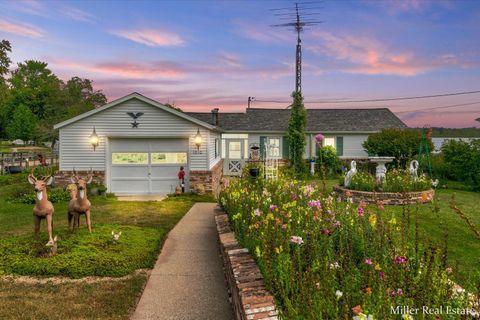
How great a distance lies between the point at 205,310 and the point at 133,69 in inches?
790

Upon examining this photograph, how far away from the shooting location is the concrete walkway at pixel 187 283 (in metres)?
4.69

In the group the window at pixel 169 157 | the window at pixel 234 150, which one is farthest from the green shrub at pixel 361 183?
the window at pixel 234 150

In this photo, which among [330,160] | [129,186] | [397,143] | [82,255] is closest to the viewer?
[82,255]

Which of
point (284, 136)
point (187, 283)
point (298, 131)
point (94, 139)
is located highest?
point (298, 131)

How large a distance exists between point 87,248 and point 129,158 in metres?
9.29

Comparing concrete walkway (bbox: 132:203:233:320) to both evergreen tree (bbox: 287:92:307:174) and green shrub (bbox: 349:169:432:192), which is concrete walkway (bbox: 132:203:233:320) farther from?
evergreen tree (bbox: 287:92:307:174)

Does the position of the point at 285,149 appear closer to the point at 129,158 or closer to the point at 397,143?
the point at 397,143

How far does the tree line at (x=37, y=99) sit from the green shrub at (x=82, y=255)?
33179 millimetres

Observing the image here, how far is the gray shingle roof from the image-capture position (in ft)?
85.4

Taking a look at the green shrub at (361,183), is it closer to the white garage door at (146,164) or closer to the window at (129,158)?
the white garage door at (146,164)

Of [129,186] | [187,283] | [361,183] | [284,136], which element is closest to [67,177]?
[129,186]

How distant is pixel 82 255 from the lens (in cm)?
652

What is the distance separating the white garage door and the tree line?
2563 cm

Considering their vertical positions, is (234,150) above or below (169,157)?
above
